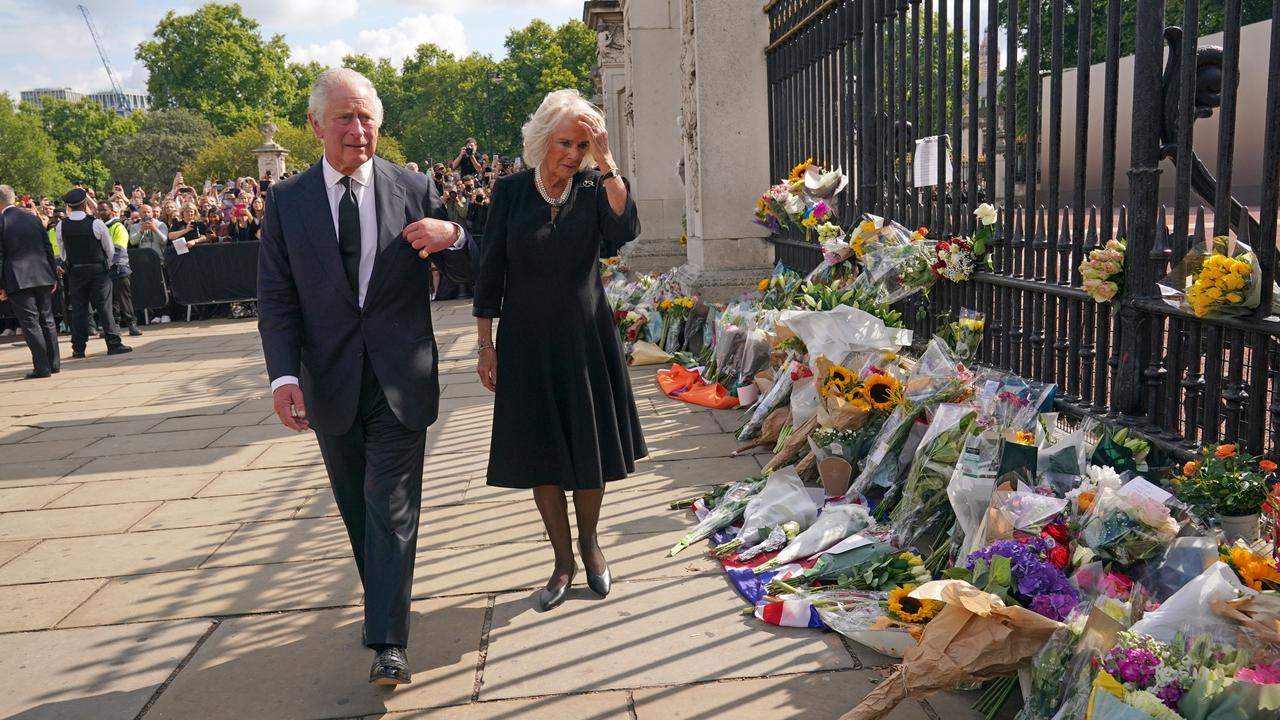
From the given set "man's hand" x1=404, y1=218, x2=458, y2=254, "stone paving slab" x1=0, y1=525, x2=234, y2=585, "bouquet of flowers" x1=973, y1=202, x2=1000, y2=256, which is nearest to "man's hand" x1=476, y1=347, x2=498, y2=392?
"man's hand" x1=404, y1=218, x2=458, y2=254

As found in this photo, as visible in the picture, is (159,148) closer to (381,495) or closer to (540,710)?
(381,495)

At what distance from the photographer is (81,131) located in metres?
81.7

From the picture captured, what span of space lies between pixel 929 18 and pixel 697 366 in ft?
12.4

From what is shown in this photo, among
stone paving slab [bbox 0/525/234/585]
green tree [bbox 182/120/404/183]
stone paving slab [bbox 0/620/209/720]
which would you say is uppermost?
green tree [bbox 182/120/404/183]

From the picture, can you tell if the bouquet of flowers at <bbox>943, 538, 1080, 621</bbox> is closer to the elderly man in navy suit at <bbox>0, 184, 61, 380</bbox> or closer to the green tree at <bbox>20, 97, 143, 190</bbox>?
the elderly man in navy suit at <bbox>0, 184, 61, 380</bbox>

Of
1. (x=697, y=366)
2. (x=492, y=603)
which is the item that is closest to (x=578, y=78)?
(x=697, y=366)

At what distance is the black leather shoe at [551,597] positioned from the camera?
3809mm

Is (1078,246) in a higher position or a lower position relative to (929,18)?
lower

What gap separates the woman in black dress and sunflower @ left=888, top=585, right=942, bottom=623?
47.0 inches

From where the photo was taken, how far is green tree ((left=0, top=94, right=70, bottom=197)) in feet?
220

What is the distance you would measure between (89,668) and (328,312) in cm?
157

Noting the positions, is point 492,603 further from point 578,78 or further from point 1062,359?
point 578,78

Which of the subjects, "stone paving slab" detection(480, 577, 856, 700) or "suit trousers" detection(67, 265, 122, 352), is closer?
"stone paving slab" detection(480, 577, 856, 700)

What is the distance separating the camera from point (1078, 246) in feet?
13.0
